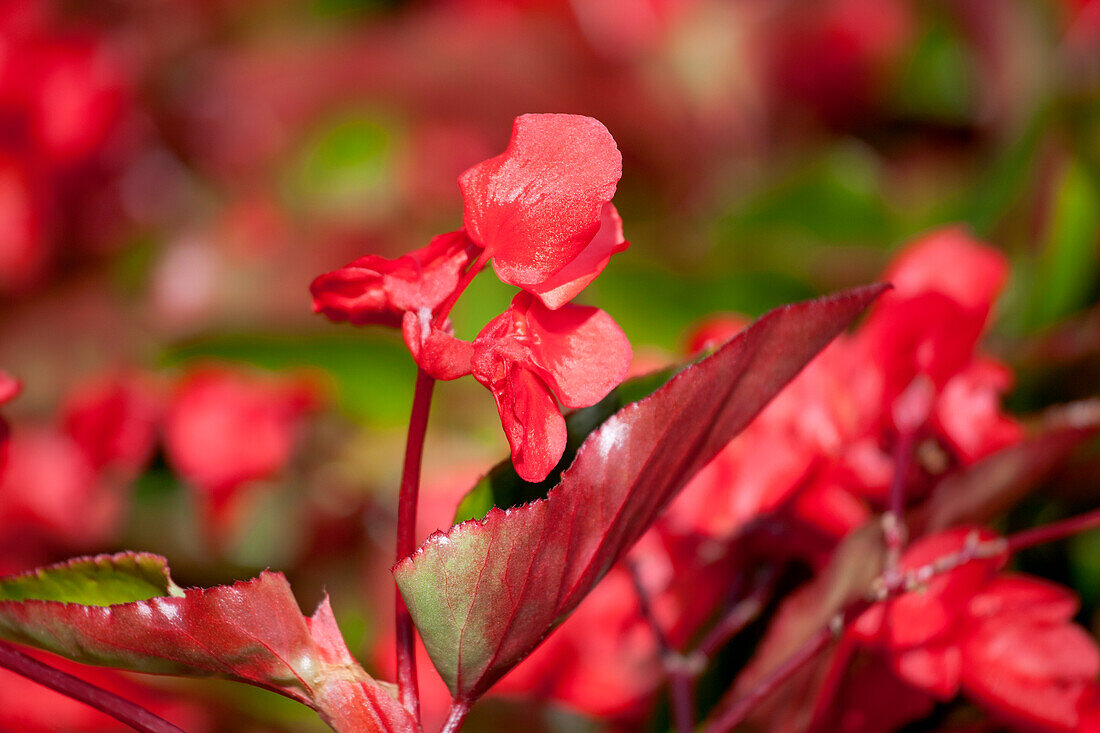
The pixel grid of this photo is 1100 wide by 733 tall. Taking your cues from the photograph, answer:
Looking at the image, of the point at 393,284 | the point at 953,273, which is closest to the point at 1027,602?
the point at 953,273

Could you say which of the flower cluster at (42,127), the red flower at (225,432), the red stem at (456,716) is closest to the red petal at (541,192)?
the red stem at (456,716)

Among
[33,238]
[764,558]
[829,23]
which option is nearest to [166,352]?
[33,238]

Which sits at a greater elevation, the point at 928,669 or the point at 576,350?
the point at 576,350

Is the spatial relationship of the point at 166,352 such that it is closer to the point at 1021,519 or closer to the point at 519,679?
the point at 519,679

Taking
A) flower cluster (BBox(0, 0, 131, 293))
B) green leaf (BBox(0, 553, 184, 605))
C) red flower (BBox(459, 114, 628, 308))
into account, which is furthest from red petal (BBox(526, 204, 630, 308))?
flower cluster (BBox(0, 0, 131, 293))

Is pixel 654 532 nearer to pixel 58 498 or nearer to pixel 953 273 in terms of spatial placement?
pixel 953 273

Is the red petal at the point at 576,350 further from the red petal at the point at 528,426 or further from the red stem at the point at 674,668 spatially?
the red stem at the point at 674,668
